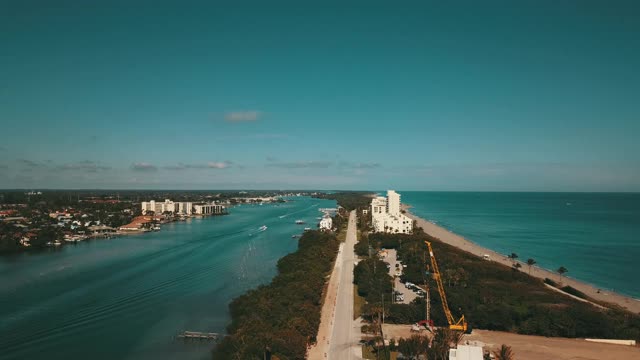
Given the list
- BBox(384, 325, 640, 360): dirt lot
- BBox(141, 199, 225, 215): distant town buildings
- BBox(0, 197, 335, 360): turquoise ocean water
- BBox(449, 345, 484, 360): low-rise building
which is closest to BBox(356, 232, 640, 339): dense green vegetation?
BBox(384, 325, 640, 360): dirt lot

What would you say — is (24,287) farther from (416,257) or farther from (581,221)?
(581,221)

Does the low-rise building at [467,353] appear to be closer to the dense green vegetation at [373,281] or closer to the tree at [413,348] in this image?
the tree at [413,348]

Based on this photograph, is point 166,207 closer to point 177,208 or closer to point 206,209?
point 177,208

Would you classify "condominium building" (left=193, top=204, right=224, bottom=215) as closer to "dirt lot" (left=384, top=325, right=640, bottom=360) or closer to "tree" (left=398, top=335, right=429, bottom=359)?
"dirt lot" (left=384, top=325, right=640, bottom=360)

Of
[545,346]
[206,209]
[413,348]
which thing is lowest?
[545,346]

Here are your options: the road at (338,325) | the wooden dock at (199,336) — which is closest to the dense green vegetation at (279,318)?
the road at (338,325)

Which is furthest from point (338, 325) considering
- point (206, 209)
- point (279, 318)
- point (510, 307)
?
point (206, 209)

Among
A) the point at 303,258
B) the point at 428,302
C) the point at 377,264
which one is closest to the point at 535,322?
the point at 428,302
